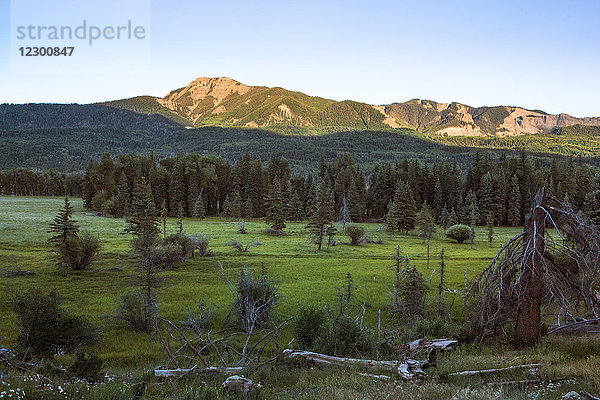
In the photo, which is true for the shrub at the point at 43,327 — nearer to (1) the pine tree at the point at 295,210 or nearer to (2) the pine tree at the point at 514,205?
(1) the pine tree at the point at 295,210

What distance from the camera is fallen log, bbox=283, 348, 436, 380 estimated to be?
24.8 feet

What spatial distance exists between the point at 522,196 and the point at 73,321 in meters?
88.0

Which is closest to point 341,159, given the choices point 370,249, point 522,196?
point 522,196

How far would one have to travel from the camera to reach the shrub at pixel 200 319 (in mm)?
14488

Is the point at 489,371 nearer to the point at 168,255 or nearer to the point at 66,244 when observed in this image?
the point at 168,255

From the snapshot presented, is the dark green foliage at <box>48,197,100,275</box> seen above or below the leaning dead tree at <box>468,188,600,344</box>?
below

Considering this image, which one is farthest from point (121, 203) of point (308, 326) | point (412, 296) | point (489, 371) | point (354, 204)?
point (489, 371)

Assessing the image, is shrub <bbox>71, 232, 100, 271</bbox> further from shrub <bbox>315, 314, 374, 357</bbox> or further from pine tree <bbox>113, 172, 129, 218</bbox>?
pine tree <bbox>113, 172, 129, 218</bbox>

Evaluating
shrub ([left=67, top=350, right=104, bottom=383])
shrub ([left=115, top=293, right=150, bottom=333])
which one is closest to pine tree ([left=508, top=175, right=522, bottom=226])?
shrub ([left=115, top=293, right=150, bottom=333])

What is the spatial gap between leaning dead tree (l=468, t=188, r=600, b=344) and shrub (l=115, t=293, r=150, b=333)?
12670mm

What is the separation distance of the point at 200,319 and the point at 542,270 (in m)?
11.8

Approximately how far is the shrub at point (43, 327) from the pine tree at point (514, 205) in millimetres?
82149

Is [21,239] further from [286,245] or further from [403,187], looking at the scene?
[403,187]

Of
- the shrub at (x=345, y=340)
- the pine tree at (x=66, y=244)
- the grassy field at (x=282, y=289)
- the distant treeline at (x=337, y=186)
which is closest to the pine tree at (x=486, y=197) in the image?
the distant treeline at (x=337, y=186)
